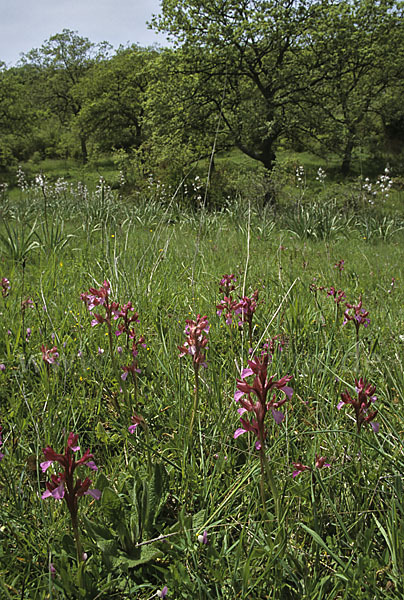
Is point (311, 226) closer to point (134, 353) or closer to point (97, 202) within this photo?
point (97, 202)

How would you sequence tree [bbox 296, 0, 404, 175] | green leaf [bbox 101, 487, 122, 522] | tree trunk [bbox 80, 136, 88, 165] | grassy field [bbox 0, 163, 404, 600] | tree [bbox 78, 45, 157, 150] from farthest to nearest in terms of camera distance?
tree trunk [bbox 80, 136, 88, 165] < tree [bbox 78, 45, 157, 150] < tree [bbox 296, 0, 404, 175] < green leaf [bbox 101, 487, 122, 522] < grassy field [bbox 0, 163, 404, 600]

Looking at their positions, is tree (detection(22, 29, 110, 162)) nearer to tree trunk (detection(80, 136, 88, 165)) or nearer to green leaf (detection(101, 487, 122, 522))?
tree trunk (detection(80, 136, 88, 165))

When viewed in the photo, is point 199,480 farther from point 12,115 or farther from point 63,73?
point 63,73

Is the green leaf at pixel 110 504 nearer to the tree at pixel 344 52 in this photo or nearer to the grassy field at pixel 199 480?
the grassy field at pixel 199 480

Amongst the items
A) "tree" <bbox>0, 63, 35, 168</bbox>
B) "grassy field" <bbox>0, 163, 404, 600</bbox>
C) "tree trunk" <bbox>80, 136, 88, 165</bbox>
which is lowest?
"grassy field" <bbox>0, 163, 404, 600</bbox>

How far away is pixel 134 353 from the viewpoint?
1.34m

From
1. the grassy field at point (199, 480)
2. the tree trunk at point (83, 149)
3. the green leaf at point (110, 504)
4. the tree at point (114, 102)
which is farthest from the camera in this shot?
the tree trunk at point (83, 149)

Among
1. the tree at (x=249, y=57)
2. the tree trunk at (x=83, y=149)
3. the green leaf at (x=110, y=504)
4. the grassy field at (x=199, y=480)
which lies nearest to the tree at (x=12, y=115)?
the tree trunk at (x=83, y=149)

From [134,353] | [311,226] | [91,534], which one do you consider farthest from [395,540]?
[311,226]

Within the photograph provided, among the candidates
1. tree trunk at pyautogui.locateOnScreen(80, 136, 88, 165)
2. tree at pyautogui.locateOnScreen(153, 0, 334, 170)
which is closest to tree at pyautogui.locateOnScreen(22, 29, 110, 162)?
tree trunk at pyautogui.locateOnScreen(80, 136, 88, 165)

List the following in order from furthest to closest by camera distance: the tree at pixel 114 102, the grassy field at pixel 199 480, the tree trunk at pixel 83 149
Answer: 1. the tree trunk at pixel 83 149
2. the tree at pixel 114 102
3. the grassy field at pixel 199 480

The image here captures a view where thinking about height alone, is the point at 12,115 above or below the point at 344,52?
above

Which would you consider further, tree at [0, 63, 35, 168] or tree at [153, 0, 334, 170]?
tree at [0, 63, 35, 168]

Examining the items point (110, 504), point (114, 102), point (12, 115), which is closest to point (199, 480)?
point (110, 504)
